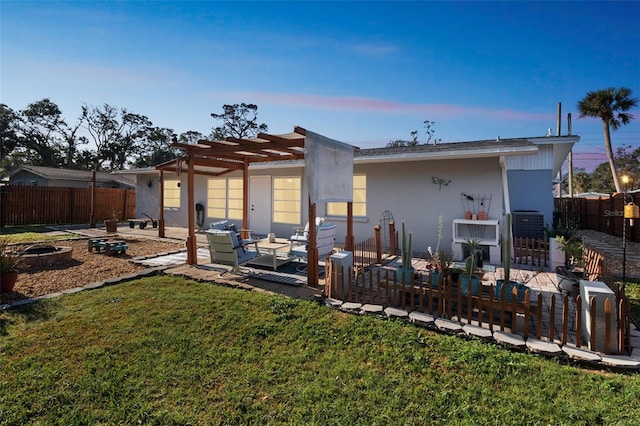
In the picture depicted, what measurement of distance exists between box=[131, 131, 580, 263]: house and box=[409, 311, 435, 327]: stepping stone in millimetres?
3239

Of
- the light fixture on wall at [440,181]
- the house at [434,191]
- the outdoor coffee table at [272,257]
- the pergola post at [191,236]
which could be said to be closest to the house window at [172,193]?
the house at [434,191]

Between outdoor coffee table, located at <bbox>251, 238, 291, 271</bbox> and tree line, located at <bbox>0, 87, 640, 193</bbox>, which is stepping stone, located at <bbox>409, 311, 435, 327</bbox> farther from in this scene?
tree line, located at <bbox>0, 87, 640, 193</bbox>

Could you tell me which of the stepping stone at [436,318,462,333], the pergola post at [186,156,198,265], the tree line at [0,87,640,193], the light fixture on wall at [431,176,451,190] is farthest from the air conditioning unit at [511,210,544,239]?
the tree line at [0,87,640,193]

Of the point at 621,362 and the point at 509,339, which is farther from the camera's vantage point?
the point at 509,339

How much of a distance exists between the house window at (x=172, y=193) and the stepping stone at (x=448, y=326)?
13.1 m

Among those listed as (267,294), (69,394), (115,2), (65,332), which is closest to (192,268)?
(267,294)

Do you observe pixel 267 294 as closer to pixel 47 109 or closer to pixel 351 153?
pixel 351 153

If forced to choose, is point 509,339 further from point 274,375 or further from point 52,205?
point 52,205

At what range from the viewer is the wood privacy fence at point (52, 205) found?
48.7 feet

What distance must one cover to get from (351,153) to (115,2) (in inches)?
253

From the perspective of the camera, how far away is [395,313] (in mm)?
4070

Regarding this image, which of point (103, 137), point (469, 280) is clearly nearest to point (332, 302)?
point (469, 280)

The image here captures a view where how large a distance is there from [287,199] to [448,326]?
26.8 ft

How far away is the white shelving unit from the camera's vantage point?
24.8ft
